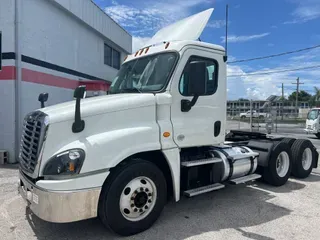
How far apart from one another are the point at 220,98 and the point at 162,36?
166 centimetres

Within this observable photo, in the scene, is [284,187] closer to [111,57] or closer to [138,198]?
[138,198]

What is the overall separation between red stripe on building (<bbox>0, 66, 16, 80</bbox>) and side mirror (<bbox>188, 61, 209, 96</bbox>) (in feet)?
21.1

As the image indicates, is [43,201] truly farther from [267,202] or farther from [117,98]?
[267,202]

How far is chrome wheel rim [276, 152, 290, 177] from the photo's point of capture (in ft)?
21.2

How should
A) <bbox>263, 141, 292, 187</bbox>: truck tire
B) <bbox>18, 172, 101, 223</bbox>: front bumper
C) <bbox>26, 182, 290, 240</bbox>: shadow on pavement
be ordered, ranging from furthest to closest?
<bbox>263, 141, 292, 187</bbox>: truck tire < <bbox>26, 182, 290, 240</bbox>: shadow on pavement < <bbox>18, 172, 101, 223</bbox>: front bumper

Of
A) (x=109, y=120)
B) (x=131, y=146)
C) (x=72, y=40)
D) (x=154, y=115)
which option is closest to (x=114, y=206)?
(x=131, y=146)

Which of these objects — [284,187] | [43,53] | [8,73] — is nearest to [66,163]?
[284,187]

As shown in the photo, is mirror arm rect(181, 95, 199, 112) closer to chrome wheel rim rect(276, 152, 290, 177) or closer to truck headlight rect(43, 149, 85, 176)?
truck headlight rect(43, 149, 85, 176)

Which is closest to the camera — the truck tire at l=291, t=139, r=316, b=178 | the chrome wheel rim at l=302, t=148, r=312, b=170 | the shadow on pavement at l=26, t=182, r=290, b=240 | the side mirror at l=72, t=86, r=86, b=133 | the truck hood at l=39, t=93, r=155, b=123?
the side mirror at l=72, t=86, r=86, b=133

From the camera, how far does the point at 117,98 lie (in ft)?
13.1

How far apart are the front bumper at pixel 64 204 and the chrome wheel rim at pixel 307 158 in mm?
5744

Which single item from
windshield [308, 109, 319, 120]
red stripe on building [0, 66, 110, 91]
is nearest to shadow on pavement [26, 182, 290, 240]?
red stripe on building [0, 66, 110, 91]

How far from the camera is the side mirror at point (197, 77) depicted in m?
3.97

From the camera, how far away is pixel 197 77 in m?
4.01
